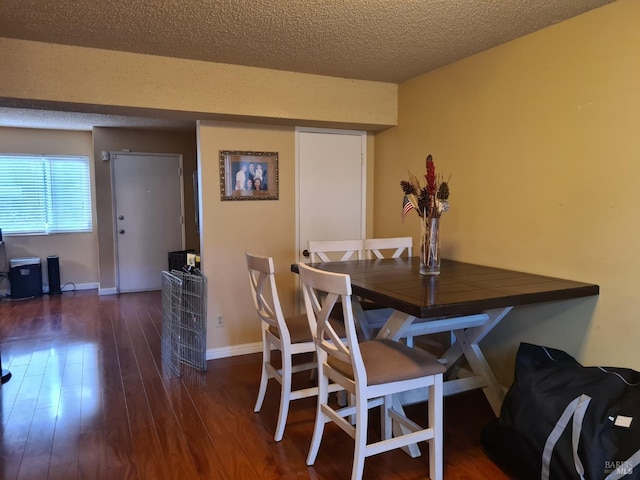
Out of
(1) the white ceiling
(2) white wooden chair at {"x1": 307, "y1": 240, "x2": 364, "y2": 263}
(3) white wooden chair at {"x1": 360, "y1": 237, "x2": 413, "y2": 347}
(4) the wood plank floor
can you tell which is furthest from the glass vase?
(1) the white ceiling

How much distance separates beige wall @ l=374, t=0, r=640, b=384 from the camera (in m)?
2.09

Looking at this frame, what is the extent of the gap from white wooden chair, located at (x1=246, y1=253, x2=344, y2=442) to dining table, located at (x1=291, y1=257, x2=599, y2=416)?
0.36 metres

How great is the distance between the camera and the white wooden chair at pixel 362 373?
1.82 meters

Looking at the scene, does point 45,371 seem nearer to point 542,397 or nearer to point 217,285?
point 217,285

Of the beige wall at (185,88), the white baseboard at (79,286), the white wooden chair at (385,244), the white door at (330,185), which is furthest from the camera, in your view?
the white baseboard at (79,286)

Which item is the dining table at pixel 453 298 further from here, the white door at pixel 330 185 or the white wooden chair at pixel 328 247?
the white door at pixel 330 185

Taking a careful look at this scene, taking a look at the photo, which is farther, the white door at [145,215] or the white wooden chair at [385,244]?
the white door at [145,215]

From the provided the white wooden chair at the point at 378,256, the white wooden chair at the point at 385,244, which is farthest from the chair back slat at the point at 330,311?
the white wooden chair at the point at 385,244

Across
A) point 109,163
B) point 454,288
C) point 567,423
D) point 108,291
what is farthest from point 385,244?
point 108,291

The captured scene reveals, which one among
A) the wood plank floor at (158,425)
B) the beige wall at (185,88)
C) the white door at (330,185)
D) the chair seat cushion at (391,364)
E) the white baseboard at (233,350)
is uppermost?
the beige wall at (185,88)

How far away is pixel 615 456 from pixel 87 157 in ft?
22.1

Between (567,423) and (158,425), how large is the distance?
2.08m

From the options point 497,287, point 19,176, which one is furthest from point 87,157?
point 497,287

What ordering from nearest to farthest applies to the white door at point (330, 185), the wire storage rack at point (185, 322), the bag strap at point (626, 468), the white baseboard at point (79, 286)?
the bag strap at point (626, 468), the wire storage rack at point (185, 322), the white door at point (330, 185), the white baseboard at point (79, 286)
